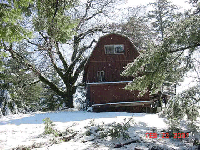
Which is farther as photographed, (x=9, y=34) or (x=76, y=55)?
(x=76, y=55)

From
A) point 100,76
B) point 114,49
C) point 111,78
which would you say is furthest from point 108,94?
point 114,49

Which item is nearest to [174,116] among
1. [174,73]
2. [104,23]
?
[174,73]

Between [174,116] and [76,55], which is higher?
[76,55]

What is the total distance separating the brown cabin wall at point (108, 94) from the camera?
16609mm

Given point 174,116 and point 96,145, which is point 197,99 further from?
point 96,145

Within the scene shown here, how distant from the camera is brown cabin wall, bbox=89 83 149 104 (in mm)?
16609

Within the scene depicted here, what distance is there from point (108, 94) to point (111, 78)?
1.65 meters

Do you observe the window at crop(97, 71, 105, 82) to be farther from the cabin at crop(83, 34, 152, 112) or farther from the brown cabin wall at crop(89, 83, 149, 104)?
the brown cabin wall at crop(89, 83, 149, 104)

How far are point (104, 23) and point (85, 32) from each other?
2269 millimetres

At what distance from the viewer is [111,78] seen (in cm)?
1733

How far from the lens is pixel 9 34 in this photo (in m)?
6.25
